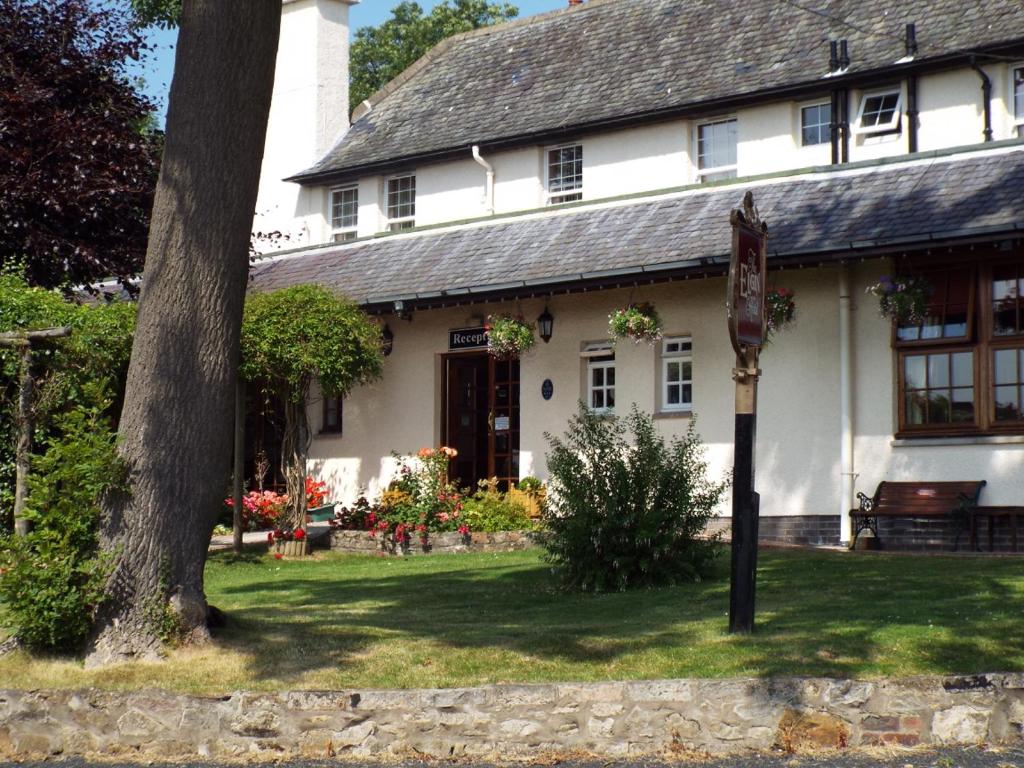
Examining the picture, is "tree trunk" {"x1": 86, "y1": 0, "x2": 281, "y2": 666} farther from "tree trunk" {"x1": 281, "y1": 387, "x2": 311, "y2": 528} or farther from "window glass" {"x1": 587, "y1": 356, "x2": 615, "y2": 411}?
"window glass" {"x1": 587, "y1": 356, "x2": 615, "y2": 411}

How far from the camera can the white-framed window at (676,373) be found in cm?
1825

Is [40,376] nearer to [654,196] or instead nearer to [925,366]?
[654,196]

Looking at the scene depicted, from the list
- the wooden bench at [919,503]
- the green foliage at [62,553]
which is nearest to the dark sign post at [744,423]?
the green foliage at [62,553]

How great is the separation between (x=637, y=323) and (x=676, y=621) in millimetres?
7791

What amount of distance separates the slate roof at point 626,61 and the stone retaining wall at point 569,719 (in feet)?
41.2

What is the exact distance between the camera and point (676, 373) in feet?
60.5

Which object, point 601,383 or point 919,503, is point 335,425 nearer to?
point 601,383

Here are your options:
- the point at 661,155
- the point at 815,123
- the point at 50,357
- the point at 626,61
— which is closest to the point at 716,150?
the point at 661,155

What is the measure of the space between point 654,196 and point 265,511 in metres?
6.70

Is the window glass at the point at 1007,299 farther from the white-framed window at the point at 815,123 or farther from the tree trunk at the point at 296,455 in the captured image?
the tree trunk at the point at 296,455

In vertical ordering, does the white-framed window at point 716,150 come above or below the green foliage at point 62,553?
above

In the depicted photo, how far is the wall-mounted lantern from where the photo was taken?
19141mm

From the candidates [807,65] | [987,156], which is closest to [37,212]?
[807,65]

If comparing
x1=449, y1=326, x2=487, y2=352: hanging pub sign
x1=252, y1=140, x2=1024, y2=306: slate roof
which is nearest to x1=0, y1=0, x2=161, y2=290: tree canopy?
x1=252, y1=140, x2=1024, y2=306: slate roof
